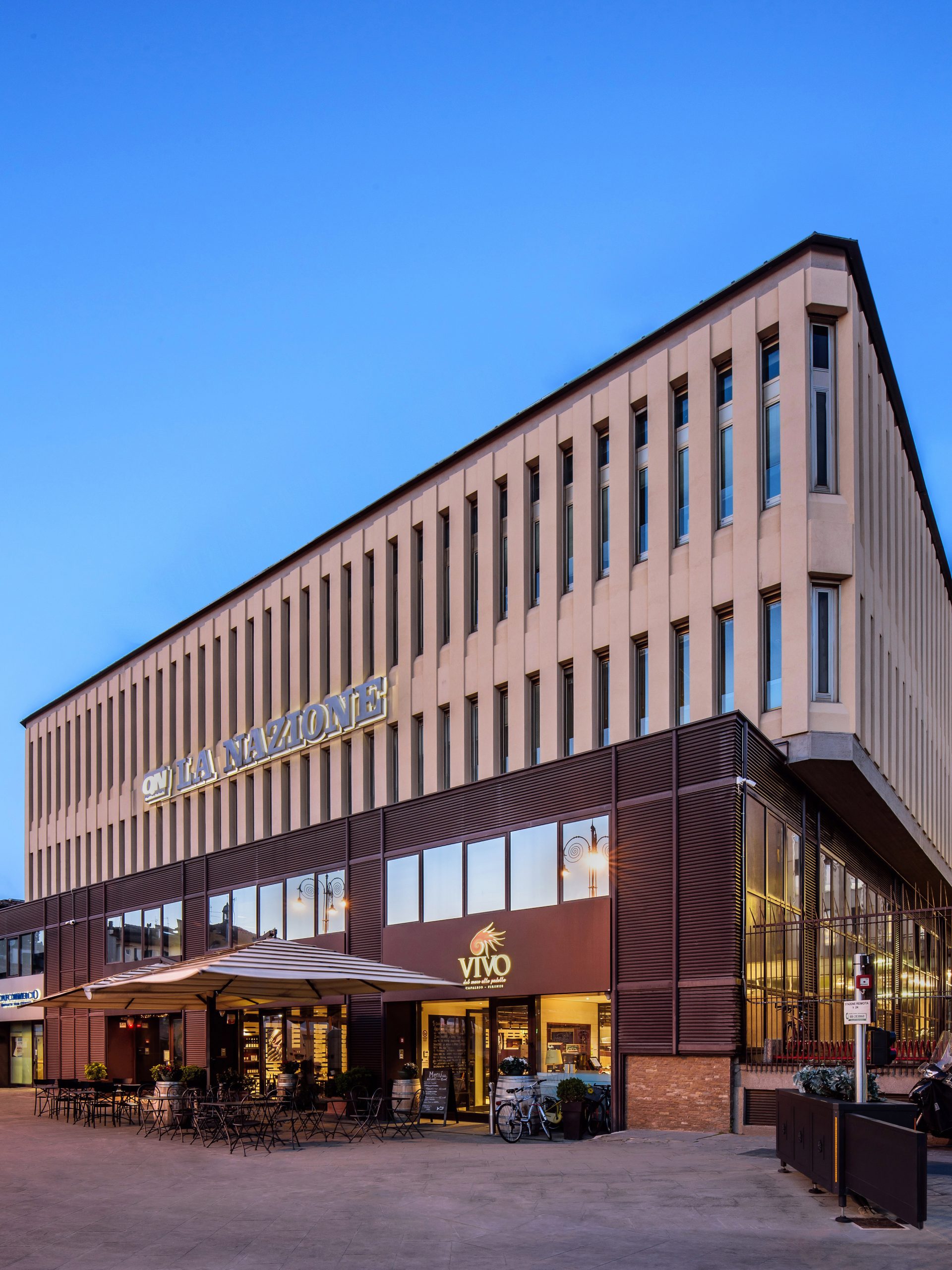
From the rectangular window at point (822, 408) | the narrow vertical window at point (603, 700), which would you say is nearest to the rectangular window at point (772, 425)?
the rectangular window at point (822, 408)

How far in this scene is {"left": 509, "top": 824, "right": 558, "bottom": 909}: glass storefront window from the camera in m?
26.0

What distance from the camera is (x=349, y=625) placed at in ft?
120

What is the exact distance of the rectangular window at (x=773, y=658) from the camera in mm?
24828

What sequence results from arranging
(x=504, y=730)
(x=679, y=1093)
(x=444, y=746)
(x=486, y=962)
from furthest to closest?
(x=444, y=746) → (x=504, y=730) → (x=486, y=962) → (x=679, y=1093)

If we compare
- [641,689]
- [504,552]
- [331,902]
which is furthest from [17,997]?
[641,689]

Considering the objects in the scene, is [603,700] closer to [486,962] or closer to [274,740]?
[486,962]

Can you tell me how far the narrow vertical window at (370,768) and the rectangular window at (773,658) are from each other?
12779 millimetres

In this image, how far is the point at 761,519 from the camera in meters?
25.0

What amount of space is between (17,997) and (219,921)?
18.7 m

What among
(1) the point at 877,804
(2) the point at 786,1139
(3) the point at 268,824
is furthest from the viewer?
(3) the point at 268,824

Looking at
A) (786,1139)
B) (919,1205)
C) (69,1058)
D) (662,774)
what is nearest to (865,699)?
(662,774)

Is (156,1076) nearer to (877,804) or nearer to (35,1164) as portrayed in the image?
(35,1164)

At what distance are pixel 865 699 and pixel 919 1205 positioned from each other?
1603 centimetres

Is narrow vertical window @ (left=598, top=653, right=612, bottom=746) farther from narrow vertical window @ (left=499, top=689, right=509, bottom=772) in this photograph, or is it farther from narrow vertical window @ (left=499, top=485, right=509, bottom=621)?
narrow vertical window @ (left=499, top=485, right=509, bottom=621)
